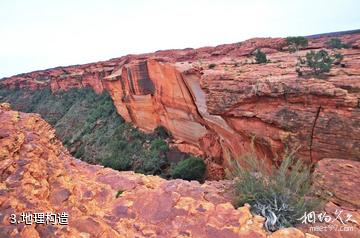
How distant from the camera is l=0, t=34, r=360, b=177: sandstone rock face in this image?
7250mm

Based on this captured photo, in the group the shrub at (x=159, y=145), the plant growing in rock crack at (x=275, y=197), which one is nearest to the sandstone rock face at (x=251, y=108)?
the plant growing in rock crack at (x=275, y=197)

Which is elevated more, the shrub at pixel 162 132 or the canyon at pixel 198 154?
the canyon at pixel 198 154

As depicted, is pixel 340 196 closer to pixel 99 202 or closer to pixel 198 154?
pixel 99 202

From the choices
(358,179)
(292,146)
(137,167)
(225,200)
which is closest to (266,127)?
(292,146)

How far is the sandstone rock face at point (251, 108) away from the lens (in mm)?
7250

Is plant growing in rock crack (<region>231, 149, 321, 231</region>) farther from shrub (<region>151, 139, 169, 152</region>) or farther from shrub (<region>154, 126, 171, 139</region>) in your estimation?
shrub (<region>154, 126, 171, 139</region>)

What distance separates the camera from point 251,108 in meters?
9.44

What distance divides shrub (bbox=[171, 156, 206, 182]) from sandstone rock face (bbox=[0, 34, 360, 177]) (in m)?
0.67

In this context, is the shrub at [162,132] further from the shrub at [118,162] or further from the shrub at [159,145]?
the shrub at [118,162]

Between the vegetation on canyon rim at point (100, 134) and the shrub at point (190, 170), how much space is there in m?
0.06

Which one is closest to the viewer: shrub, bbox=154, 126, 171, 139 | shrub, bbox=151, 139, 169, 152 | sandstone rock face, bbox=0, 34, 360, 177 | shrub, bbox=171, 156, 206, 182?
sandstone rock face, bbox=0, 34, 360, 177

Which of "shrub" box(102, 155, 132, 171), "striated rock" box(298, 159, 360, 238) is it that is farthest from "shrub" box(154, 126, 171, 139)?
"striated rock" box(298, 159, 360, 238)

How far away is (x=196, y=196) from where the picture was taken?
405 centimetres

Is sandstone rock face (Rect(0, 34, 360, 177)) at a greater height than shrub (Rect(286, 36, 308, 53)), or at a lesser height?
lesser
